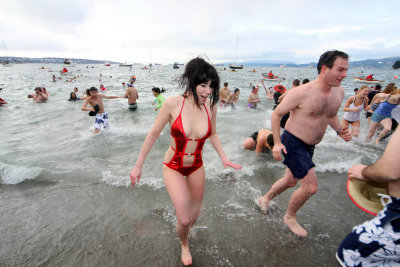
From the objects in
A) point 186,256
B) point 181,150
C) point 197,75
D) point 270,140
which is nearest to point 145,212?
point 186,256

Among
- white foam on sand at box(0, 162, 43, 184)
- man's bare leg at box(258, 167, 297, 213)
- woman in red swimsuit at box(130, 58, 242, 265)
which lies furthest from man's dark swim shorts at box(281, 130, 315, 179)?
white foam on sand at box(0, 162, 43, 184)

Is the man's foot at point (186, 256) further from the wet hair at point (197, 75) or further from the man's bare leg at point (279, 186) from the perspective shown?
the wet hair at point (197, 75)

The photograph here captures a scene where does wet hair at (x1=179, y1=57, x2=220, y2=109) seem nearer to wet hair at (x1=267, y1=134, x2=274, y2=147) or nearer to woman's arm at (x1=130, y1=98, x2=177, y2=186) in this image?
woman's arm at (x1=130, y1=98, x2=177, y2=186)

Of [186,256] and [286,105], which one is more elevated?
[286,105]

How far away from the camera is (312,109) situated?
2.64m

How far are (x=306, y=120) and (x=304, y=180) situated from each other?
2.58 feet

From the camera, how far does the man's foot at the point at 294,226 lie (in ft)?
9.56

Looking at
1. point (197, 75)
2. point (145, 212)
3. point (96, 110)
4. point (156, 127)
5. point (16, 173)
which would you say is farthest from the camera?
point (96, 110)

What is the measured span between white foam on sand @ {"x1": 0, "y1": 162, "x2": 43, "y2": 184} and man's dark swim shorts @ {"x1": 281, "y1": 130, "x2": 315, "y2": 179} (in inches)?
201

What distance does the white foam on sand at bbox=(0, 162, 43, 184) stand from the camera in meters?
4.27

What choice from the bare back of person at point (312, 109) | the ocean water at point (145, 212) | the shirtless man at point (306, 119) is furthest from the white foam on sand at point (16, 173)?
the bare back of person at point (312, 109)

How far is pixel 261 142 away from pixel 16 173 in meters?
5.82

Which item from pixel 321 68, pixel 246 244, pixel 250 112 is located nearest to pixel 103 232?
pixel 246 244

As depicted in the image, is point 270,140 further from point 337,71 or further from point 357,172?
point 357,172
